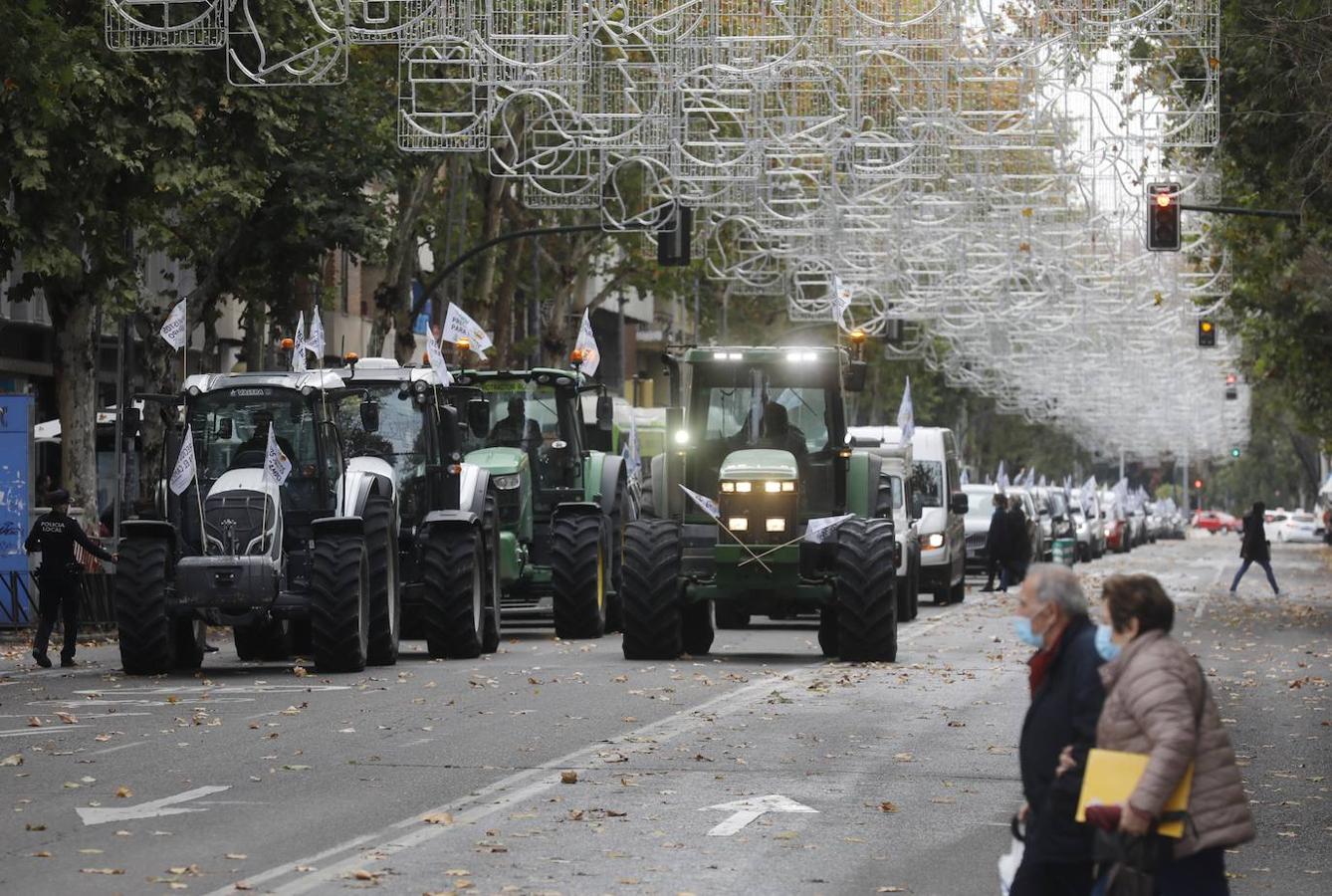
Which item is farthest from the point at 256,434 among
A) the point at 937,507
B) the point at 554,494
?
the point at 937,507

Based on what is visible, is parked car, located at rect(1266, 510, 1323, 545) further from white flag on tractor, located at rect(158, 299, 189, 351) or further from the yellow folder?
the yellow folder

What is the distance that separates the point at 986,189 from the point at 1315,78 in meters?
6.55

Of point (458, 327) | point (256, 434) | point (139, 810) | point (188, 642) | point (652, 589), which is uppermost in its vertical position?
point (458, 327)

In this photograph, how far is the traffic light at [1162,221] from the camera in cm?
3400

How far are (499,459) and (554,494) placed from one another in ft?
3.84

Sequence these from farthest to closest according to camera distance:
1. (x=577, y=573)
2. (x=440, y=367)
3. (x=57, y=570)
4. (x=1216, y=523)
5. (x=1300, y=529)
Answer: (x=1216, y=523) → (x=1300, y=529) → (x=577, y=573) → (x=440, y=367) → (x=57, y=570)

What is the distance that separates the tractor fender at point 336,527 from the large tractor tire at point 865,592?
452cm

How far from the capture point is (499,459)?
97.9 ft

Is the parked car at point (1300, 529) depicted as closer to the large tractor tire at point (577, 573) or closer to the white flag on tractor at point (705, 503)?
the large tractor tire at point (577, 573)

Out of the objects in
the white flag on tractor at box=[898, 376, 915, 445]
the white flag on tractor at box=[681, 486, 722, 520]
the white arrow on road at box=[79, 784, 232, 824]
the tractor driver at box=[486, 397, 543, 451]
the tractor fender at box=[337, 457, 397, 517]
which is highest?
the white flag on tractor at box=[898, 376, 915, 445]

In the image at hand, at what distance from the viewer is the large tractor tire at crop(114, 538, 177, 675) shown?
877 inches

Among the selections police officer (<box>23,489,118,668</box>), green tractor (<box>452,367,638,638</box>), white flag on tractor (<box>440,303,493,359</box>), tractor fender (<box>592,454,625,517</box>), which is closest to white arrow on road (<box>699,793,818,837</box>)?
police officer (<box>23,489,118,668</box>)

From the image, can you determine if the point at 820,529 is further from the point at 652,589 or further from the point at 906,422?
the point at 906,422

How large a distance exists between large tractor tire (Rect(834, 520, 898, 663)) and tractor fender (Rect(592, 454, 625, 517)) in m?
6.92
